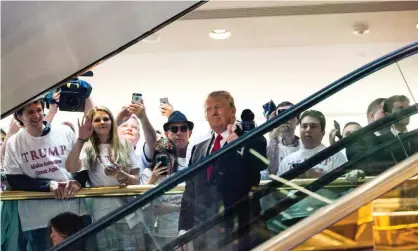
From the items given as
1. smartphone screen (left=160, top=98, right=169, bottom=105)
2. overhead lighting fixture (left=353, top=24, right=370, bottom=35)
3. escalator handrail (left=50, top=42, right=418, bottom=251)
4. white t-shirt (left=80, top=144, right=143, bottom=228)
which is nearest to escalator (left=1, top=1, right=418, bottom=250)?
escalator handrail (left=50, top=42, right=418, bottom=251)

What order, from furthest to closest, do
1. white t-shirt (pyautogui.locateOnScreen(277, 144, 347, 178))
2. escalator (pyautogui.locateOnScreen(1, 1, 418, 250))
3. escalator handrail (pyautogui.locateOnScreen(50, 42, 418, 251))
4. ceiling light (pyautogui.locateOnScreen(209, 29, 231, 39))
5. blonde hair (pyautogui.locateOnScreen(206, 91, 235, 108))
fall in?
ceiling light (pyautogui.locateOnScreen(209, 29, 231, 39))
blonde hair (pyautogui.locateOnScreen(206, 91, 235, 108))
white t-shirt (pyautogui.locateOnScreen(277, 144, 347, 178))
escalator handrail (pyautogui.locateOnScreen(50, 42, 418, 251))
escalator (pyautogui.locateOnScreen(1, 1, 418, 250))

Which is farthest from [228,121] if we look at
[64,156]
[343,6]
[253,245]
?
[253,245]

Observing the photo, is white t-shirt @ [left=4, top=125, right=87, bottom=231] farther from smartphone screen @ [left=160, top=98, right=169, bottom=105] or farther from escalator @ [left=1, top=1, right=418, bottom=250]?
smartphone screen @ [left=160, top=98, right=169, bottom=105]

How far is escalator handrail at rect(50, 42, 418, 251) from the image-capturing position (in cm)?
210

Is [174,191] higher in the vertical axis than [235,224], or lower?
higher

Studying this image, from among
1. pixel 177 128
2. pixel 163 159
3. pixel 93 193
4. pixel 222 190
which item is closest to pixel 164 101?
pixel 177 128

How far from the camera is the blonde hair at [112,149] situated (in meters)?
3.48

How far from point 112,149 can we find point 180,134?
0.69 m

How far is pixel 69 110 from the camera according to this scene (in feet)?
13.0

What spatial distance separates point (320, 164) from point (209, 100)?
168cm

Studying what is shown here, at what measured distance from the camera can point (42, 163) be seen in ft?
11.3

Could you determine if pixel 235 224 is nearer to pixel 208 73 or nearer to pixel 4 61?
pixel 4 61

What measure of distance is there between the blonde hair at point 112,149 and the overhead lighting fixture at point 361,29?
85.8 inches

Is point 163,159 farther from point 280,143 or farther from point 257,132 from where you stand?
point 257,132
